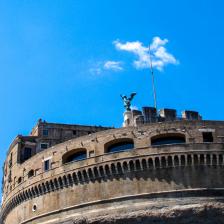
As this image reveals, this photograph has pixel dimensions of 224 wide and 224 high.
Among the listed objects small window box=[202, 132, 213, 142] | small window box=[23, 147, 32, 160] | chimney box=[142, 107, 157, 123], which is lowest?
small window box=[202, 132, 213, 142]

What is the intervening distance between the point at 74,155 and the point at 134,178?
600 centimetres

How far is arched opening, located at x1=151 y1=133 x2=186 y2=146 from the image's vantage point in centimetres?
3400

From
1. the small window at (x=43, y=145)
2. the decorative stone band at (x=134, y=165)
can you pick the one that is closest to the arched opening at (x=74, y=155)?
the decorative stone band at (x=134, y=165)

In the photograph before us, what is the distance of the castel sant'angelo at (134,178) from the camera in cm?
3145

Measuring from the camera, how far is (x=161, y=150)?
3291 cm

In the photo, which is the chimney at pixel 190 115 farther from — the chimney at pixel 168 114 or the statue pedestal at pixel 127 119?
the statue pedestal at pixel 127 119

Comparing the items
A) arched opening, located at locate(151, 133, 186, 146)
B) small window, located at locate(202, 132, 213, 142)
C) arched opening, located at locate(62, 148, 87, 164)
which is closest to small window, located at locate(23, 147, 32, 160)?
arched opening, located at locate(62, 148, 87, 164)

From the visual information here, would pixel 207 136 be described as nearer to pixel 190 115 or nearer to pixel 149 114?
pixel 149 114

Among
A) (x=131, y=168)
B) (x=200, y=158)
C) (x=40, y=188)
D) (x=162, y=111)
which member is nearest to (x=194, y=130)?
(x=200, y=158)

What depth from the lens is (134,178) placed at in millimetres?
32719

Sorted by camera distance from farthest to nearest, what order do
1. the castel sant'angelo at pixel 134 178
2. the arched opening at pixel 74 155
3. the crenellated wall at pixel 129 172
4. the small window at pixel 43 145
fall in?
the small window at pixel 43 145 → the arched opening at pixel 74 155 → the crenellated wall at pixel 129 172 → the castel sant'angelo at pixel 134 178

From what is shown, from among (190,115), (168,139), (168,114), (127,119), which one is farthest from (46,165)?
(190,115)

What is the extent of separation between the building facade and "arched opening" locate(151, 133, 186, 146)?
7 cm

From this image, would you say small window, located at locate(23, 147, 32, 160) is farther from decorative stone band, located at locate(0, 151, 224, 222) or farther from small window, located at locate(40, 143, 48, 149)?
decorative stone band, located at locate(0, 151, 224, 222)
